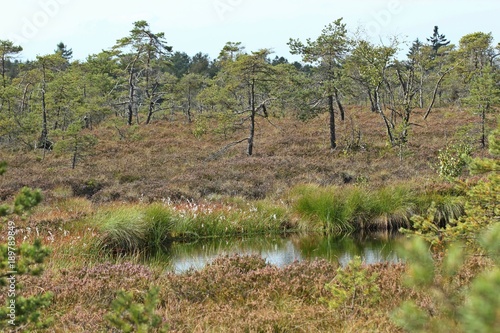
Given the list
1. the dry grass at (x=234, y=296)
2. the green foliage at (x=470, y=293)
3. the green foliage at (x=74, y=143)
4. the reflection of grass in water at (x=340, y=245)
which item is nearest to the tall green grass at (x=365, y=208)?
the reflection of grass in water at (x=340, y=245)

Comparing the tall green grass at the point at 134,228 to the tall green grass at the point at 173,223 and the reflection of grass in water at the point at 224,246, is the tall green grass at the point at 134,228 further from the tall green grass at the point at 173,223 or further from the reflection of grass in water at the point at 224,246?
the reflection of grass in water at the point at 224,246

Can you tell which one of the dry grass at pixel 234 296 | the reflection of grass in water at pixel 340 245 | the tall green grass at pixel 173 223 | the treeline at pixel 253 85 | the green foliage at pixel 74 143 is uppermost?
the treeline at pixel 253 85

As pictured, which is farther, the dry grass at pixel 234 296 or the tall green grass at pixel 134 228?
the tall green grass at pixel 134 228

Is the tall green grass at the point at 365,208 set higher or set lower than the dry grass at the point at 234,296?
lower

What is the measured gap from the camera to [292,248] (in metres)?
12.1

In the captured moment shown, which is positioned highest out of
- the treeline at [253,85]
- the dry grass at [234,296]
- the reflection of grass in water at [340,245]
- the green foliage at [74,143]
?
the treeline at [253,85]

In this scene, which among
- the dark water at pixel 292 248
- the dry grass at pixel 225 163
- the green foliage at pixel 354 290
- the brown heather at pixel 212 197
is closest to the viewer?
the green foliage at pixel 354 290

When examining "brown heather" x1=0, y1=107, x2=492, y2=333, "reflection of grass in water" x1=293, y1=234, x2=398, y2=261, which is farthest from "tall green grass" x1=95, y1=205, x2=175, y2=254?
"reflection of grass in water" x1=293, y1=234, x2=398, y2=261

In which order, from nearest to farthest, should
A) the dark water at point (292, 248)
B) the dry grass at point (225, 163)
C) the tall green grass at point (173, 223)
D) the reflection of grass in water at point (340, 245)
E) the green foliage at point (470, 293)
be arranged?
the green foliage at point (470, 293), the dark water at point (292, 248), the reflection of grass in water at point (340, 245), the tall green grass at point (173, 223), the dry grass at point (225, 163)

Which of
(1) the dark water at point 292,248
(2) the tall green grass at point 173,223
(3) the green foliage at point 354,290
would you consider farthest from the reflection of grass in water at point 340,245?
(3) the green foliage at point 354,290

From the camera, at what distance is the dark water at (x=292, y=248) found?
1066cm

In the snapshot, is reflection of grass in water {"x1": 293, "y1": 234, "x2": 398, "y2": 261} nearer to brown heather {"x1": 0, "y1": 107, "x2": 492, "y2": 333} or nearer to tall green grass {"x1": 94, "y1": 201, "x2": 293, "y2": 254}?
tall green grass {"x1": 94, "y1": 201, "x2": 293, "y2": 254}

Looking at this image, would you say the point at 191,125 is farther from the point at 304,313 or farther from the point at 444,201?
the point at 304,313

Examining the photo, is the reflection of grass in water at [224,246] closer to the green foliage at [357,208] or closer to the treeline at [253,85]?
the green foliage at [357,208]
